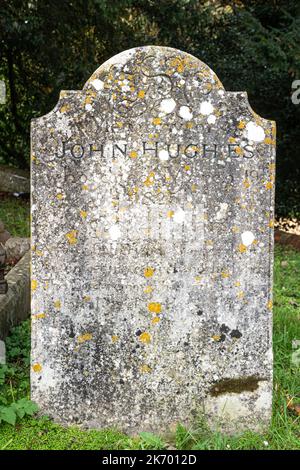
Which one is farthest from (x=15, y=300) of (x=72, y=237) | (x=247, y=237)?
(x=247, y=237)

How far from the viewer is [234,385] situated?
3.43m

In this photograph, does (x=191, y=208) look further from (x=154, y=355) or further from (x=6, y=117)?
(x=6, y=117)

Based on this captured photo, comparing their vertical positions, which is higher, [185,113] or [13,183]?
[185,113]

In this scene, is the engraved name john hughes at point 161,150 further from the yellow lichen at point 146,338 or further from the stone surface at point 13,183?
the stone surface at point 13,183

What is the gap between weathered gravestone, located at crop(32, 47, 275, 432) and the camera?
131 inches

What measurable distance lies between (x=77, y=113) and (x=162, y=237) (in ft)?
2.67

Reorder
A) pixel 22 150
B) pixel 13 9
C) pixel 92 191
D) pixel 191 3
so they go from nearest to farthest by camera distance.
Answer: pixel 92 191
pixel 191 3
pixel 13 9
pixel 22 150

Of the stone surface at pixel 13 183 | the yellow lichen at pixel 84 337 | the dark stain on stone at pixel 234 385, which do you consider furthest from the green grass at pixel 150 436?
the stone surface at pixel 13 183

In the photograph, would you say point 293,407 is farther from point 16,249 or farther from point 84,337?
point 16,249

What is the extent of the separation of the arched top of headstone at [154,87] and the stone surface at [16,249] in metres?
3.51

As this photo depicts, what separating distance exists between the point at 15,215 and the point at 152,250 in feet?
22.4

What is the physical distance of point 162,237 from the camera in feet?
11.1
